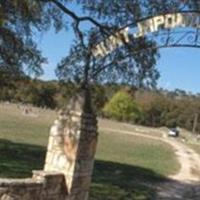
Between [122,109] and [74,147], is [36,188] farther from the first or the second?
[122,109]

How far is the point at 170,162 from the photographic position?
42844mm

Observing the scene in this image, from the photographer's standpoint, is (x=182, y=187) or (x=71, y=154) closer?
(x=71, y=154)

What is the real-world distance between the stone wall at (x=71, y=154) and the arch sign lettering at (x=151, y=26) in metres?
1.40

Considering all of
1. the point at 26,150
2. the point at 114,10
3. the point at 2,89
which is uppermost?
the point at 114,10

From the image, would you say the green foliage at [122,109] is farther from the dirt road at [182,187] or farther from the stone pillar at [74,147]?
the stone pillar at [74,147]

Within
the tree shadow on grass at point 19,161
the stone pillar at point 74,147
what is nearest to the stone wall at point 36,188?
the stone pillar at point 74,147

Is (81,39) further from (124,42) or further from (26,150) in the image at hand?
(26,150)

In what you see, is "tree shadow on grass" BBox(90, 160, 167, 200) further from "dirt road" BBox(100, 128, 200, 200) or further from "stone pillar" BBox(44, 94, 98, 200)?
"stone pillar" BBox(44, 94, 98, 200)

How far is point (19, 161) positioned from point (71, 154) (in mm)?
15658

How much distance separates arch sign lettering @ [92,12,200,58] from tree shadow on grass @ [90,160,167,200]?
25.4ft

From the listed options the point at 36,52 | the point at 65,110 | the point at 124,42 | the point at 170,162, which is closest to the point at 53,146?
the point at 65,110

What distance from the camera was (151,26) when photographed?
14.1 m

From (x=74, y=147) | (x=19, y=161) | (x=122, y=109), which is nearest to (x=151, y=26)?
(x=74, y=147)

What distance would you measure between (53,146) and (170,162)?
29800mm
